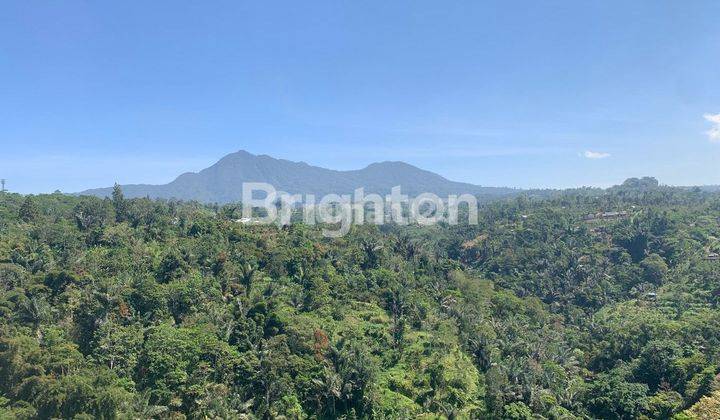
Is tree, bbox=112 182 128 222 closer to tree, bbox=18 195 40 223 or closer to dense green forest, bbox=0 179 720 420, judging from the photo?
dense green forest, bbox=0 179 720 420

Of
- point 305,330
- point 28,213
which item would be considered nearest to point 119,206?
point 28,213

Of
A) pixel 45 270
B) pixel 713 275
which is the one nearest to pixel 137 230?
pixel 45 270

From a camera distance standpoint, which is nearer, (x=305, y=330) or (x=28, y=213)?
(x=305, y=330)

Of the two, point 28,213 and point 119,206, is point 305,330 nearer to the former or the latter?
point 119,206

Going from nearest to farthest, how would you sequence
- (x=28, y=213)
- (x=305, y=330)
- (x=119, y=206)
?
1. (x=305, y=330)
2. (x=28, y=213)
3. (x=119, y=206)

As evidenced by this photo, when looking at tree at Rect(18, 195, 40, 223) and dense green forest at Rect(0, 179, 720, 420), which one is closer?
dense green forest at Rect(0, 179, 720, 420)

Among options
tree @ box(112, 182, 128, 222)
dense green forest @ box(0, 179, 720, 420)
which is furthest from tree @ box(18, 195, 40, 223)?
tree @ box(112, 182, 128, 222)

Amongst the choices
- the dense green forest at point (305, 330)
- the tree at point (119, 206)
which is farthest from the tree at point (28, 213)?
the tree at point (119, 206)

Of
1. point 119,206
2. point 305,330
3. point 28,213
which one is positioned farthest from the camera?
point 119,206

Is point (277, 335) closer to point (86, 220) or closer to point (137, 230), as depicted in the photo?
point (137, 230)
